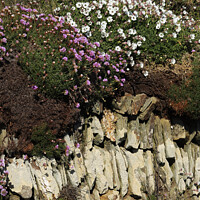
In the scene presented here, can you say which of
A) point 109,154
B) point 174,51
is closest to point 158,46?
point 174,51

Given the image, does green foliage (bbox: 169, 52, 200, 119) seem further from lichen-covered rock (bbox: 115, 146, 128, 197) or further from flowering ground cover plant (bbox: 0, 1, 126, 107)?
lichen-covered rock (bbox: 115, 146, 128, 197)

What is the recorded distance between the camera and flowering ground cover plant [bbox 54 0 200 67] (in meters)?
6.54

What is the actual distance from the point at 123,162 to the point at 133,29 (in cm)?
300

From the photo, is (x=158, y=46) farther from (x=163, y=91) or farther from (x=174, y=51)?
(x=163, y=91)

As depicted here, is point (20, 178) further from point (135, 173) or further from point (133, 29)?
point (133, 29)

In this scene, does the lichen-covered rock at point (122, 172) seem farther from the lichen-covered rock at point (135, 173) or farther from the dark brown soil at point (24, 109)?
the dark brown soil at point (24, 109)

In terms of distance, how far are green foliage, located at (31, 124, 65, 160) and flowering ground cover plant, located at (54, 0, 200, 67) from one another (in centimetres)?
230

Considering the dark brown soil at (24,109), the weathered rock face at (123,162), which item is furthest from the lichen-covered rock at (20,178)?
the dark brown soil at (24,109)

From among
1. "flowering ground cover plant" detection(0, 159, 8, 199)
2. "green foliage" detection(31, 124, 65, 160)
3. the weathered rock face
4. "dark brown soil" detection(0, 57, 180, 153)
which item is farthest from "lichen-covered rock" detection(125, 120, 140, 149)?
"flowering ground cover plant" detection(0, 159, 8, 199)

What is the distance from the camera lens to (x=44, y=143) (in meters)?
5.02

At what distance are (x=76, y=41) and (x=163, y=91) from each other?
7.90 ft

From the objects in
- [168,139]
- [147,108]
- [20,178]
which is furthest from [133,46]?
[20,178]

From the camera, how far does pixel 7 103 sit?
502cm

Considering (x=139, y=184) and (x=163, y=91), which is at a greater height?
(x=163, y=91)
